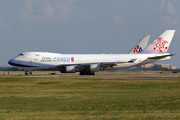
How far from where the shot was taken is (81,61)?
57000 mm

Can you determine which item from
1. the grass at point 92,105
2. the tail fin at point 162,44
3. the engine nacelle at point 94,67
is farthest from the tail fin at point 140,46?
the grass at point 92,105

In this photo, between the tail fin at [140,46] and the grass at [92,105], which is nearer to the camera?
the grass at [92,105]

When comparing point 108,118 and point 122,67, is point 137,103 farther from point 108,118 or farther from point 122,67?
point 122,67

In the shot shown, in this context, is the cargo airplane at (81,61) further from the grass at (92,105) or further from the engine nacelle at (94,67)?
the grass at (92,105)

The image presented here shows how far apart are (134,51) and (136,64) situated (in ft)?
27.0

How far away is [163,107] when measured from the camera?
1497cm

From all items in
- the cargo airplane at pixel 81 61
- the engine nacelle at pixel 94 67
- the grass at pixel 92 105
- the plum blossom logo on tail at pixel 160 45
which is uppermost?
the plum blossom logo on tail at pixel 160 45

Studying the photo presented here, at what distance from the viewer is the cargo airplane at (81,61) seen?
5494 centimetres

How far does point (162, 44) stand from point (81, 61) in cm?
1796

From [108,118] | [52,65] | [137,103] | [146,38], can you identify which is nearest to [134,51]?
[146,38]

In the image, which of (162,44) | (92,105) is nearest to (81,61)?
(162,44)

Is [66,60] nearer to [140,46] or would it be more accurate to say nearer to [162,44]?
[140,46]

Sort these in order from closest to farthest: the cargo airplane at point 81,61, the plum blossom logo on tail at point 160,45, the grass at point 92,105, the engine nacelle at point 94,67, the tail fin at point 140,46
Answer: the grass at point 92,105, the engine nacelle at point 94,67, the cargo airplane at point 81,61, the plum blossom logo on tail at point 160,45, the tail fin at point 140,46

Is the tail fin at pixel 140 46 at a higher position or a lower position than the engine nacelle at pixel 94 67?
higher
